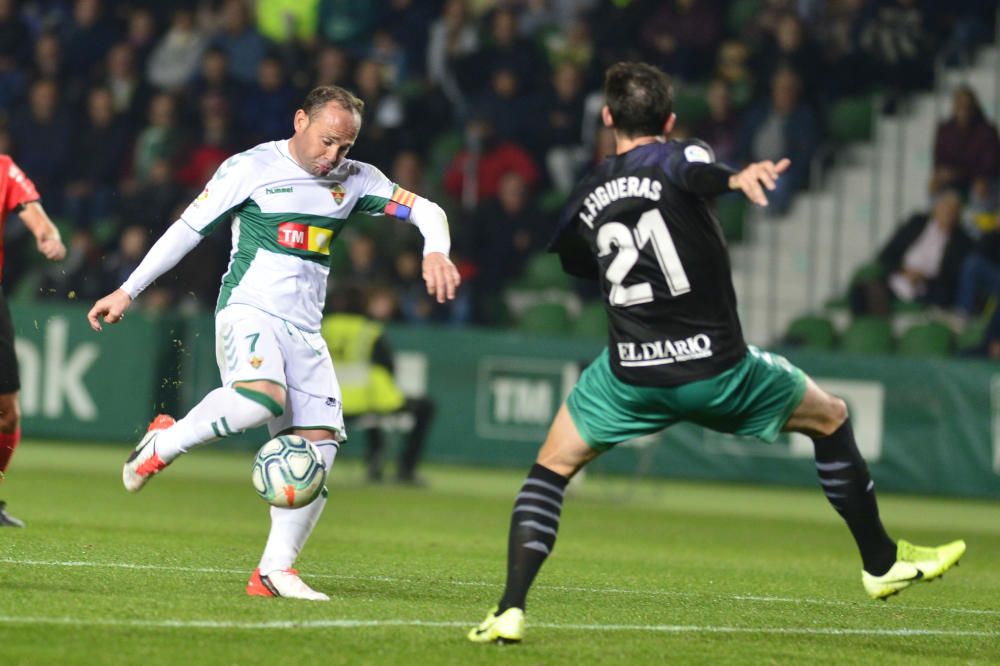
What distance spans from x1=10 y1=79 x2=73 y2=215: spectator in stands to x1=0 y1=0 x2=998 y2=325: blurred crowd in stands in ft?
0.08

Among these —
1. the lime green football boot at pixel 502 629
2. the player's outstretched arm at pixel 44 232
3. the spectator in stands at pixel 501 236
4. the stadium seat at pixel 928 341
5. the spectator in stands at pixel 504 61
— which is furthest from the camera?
the spectator in stands at pixel 504 61

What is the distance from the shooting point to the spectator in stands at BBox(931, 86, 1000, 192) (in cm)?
1808

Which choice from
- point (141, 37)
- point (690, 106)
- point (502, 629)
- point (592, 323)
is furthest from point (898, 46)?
point (502, 629)

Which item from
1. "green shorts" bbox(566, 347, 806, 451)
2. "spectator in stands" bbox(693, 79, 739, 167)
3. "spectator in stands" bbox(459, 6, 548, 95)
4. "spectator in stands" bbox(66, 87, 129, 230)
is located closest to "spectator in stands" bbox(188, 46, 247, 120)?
"spectator in stands" bbox(66, 87, 129, 230)

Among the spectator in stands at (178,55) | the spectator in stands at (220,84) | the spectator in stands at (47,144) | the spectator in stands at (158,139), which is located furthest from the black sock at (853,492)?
the spectator in stands at (178,55)

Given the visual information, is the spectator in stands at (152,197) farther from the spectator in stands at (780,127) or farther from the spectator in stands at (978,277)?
the spectator in stands at (978,277)

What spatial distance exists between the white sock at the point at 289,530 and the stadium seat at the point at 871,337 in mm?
10910

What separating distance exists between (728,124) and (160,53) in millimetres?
8082

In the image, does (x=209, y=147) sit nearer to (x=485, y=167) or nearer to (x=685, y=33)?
(x=485, y=167)

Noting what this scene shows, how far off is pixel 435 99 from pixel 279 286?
13.7 meters

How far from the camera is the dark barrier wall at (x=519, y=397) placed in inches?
648

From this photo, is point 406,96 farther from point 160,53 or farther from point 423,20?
point 160,53

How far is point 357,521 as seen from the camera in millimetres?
12422

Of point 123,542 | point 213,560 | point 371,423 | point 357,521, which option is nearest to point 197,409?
point 213,560
